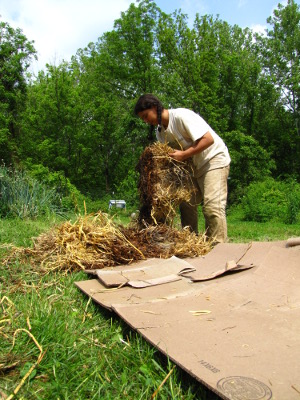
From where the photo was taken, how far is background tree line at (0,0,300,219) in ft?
66.8

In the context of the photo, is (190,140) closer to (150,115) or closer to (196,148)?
(196,148)

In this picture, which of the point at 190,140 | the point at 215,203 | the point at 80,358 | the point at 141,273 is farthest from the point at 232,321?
the point at 190,140

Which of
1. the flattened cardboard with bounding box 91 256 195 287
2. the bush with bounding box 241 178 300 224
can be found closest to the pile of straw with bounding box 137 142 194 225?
the flattened cardboard with bounding box 91 256 195 287

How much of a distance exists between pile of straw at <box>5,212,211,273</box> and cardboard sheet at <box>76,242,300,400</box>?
1.93 ft

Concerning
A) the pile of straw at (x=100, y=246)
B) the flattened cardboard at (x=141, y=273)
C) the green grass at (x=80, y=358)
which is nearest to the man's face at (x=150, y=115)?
the pile of straw at (x=100, y=246)

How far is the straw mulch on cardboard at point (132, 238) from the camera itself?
141 inches

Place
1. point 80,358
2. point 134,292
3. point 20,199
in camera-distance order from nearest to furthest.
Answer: point 80,358 < point 134,292 < point 20,199

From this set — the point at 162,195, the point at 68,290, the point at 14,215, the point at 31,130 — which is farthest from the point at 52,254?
the point at 31,130

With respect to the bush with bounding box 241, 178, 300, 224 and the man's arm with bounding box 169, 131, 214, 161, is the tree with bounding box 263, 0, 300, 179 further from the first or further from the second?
the man's arm with bounding box 169, 131, 214, 161

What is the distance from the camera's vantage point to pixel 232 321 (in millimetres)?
2006

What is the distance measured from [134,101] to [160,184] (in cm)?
1828

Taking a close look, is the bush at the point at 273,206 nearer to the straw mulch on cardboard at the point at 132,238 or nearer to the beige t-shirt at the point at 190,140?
the beige t-shirt at the point at 190,140

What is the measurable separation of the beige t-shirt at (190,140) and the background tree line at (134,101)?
13.3 meters

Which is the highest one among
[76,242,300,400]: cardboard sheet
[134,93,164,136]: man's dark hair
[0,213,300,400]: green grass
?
[134,93,164,136]: man's dark hair
